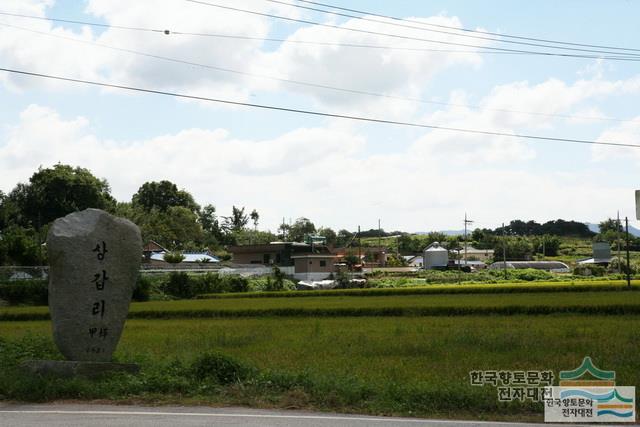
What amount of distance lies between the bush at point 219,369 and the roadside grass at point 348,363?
17mm

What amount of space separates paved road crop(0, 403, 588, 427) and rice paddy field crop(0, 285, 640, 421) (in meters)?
0.55

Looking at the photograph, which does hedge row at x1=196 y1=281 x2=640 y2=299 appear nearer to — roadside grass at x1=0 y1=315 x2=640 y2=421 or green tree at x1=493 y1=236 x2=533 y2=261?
roadside grass at x1=0 y1=315 x2=640 y2=421

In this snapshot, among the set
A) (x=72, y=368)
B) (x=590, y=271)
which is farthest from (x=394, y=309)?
(x=590, y=271)

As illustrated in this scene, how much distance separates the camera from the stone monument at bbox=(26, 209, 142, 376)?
12641 mm

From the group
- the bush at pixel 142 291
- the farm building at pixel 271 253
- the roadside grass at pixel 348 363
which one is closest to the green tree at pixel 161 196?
the farm building at pixel 271 253

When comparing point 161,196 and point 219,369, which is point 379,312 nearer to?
point 219,369

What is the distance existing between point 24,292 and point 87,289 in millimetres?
31736

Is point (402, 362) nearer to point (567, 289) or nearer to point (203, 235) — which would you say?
point (567, 289)

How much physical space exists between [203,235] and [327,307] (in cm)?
8087

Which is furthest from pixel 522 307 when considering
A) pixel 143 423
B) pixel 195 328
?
pixel 143 423

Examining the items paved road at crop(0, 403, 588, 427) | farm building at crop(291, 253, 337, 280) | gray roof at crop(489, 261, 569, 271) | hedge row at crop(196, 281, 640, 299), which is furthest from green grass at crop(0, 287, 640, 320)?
gray roof at crop(489, 261, 569, 271)

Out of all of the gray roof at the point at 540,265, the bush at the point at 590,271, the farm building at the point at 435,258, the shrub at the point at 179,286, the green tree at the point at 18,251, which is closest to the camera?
the green tree at the point at 18,251

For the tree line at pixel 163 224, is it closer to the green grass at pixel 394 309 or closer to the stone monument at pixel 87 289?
the green grass at pixel 394 309

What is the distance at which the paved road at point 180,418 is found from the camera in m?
9.27
